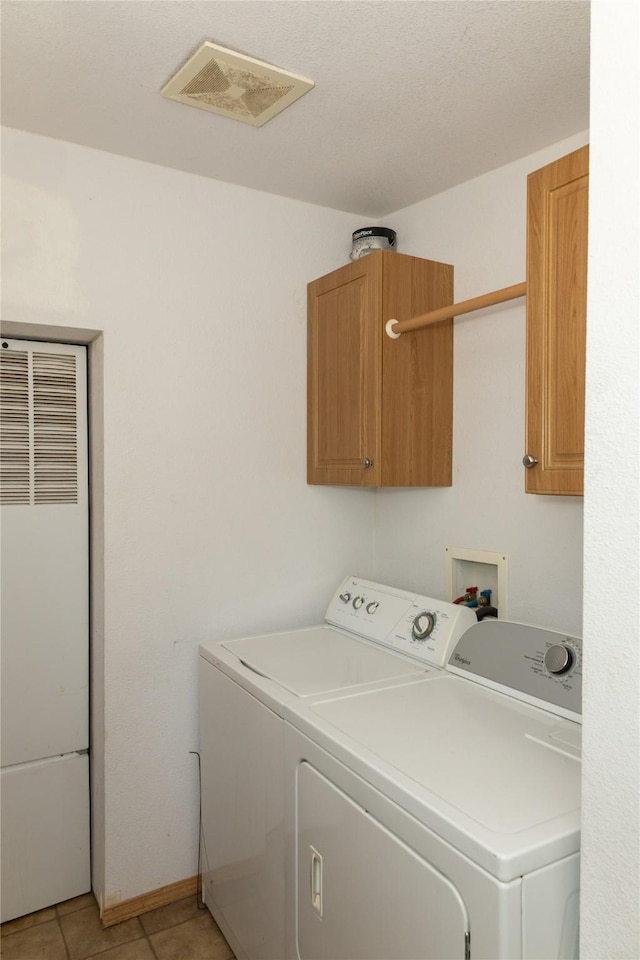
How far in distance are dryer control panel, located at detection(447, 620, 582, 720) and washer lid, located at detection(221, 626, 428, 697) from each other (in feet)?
0.53

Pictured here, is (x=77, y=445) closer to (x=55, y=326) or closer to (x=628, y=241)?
(x=55, y=326)

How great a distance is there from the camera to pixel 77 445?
2.26m

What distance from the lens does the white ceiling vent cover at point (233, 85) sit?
1.55 metres

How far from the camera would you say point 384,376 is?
7.02ft

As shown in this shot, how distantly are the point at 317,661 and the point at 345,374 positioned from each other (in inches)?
38.7

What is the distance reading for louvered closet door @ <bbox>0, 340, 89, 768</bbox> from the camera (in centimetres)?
215

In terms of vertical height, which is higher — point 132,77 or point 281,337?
point 132,77

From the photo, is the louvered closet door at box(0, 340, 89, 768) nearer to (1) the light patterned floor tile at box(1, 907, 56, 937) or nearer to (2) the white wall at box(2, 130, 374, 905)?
(2) the white wall at box(2, 130, 374, 905)

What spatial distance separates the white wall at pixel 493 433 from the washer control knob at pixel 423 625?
0.27 meters

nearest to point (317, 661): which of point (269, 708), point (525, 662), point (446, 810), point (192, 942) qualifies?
point (269, 708)

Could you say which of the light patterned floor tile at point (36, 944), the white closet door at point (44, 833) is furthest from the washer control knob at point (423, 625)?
the light patterned floor tile at point (36, 944)

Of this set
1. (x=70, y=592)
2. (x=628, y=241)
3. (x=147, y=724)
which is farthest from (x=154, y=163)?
(x=147, y=724)

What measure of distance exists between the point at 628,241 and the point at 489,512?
1.33 metres

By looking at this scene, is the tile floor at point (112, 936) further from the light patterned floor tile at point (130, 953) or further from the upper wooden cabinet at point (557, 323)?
the upper wooden cabinet at point (557, 323)
